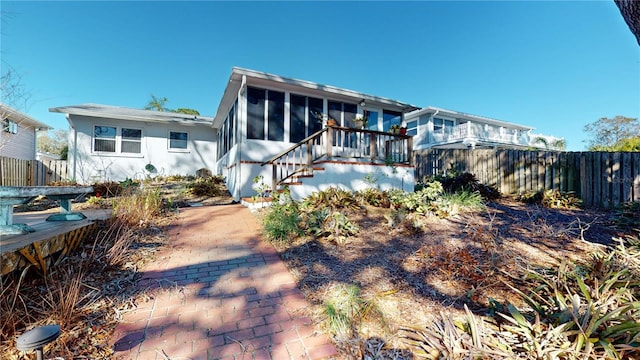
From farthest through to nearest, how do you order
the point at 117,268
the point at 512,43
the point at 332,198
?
the point at 512,43
the point at 332,198
the point at 117,268

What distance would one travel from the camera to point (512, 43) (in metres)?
10.4

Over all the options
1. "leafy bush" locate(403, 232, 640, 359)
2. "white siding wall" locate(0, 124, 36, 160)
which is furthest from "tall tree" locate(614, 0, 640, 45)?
"white siding wall" locate(0, 124, 36, 160)

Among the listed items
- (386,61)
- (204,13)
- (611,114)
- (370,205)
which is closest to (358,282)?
(370,205)

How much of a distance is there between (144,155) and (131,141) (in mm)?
864

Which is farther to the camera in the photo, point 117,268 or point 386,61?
point 386,61

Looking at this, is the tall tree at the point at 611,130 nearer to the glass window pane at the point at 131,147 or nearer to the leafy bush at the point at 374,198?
the leafy bush at the point at 374,198

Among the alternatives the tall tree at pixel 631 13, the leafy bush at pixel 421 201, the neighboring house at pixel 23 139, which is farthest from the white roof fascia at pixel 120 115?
the tall tree at pixel 631 13

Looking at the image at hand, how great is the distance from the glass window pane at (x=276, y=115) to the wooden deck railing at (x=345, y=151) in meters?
0.72

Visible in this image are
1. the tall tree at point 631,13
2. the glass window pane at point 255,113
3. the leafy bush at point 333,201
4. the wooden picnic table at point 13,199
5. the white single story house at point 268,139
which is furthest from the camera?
the glass window pane at point 255,113

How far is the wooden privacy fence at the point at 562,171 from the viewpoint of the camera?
5.92 m

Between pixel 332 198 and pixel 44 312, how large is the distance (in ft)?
14.5

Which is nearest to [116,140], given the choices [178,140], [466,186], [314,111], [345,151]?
[178,140]

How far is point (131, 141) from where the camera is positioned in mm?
12078

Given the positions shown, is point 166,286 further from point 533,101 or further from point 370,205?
point 533,101
